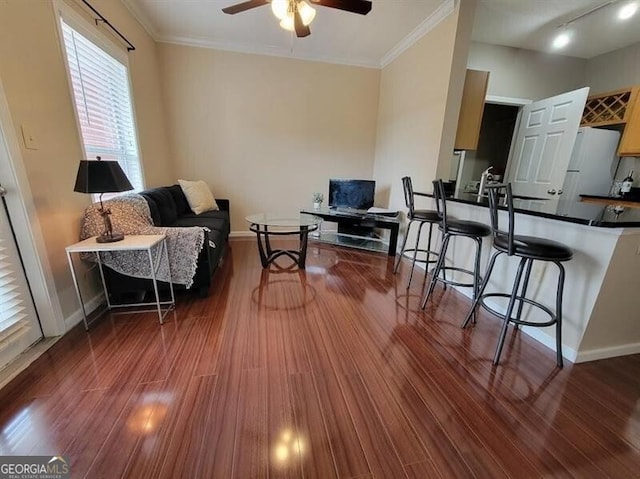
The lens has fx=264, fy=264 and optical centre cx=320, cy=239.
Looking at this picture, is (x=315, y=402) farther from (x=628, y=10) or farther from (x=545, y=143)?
(x=628, y=10)

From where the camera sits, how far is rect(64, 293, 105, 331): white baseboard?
184cm

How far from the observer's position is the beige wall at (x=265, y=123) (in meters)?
3.82

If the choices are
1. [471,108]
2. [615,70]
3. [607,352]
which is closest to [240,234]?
[471,108]

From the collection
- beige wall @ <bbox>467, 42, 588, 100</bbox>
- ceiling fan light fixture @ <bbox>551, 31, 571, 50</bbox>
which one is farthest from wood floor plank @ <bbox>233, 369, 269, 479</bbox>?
ceiling fan light fixture @ <bbox>551, 31, 571, 50</bbox>

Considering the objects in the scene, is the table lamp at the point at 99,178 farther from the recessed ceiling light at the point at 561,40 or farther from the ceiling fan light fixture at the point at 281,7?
the recessed ceiling light at the point at 561,40

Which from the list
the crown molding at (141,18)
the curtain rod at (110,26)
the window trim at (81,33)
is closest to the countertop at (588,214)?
the window trim at (81,33)

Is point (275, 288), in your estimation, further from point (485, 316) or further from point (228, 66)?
point (228, 66)

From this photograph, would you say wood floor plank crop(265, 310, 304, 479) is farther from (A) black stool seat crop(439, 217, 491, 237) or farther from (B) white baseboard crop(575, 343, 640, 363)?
(B) white baseboard crop(575, 343, 640, 363)

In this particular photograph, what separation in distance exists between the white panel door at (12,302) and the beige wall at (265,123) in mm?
2751

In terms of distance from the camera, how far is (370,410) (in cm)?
129

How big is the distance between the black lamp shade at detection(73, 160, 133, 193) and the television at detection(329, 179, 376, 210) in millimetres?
2887

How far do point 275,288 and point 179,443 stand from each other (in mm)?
1538

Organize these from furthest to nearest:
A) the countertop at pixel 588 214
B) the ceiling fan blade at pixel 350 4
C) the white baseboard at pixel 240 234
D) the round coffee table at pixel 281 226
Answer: the white baseboard at pixel 240 234
the round coffee table at pixel 281 226
the ceiling fan blade at pixel 350 4
the countertop at pixel 588 214

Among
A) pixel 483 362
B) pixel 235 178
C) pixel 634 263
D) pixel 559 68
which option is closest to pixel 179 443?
pixel 483 362
